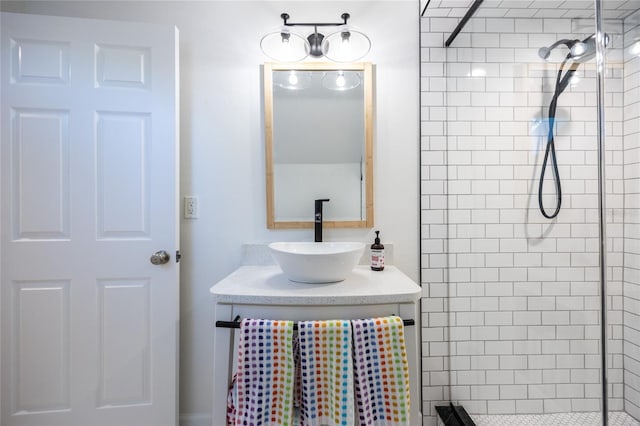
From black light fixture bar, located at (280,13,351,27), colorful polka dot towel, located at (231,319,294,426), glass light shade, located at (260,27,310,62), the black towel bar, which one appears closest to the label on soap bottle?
the black towel bar

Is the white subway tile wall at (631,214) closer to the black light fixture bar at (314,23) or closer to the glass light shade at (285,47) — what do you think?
the black light fixture bar at (314,23)

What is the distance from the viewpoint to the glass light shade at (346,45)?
141cm

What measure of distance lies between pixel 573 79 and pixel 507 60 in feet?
1.10

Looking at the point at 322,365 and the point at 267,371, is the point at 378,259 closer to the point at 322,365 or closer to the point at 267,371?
the point at 322,365

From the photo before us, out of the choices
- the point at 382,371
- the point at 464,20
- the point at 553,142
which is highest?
the point at 464,20

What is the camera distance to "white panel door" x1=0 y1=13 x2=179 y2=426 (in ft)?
4.21

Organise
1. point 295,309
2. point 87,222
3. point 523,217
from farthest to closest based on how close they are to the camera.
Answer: point 87,222, point 523,217, point 295,309

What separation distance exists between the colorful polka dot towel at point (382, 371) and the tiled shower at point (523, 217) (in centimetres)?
58

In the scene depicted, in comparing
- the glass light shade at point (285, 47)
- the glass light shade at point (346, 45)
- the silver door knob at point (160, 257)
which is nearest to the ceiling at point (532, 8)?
the glass light shade at point (346, 45)

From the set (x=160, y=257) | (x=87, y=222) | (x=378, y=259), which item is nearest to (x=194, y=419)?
(x=160, y=257)

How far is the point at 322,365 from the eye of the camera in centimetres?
96

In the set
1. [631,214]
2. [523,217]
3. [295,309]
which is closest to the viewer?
[631,214]

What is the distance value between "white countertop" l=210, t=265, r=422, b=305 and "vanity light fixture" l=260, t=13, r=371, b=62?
1107mm

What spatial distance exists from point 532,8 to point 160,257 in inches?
74.5
